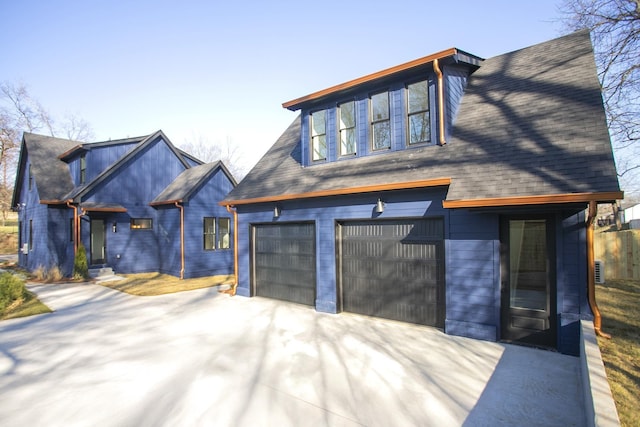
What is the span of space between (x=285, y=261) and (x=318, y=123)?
402cm

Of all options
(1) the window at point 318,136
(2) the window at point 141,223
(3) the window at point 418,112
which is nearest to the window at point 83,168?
(2) the window at point 141,223

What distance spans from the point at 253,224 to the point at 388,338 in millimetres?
5552

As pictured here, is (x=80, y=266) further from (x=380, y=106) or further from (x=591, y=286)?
(x=591, y=286)

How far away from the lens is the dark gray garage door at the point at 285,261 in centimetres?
898

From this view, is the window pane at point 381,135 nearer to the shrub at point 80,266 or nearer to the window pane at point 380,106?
the window pane at point 380,106

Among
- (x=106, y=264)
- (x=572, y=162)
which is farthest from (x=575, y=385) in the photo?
(x=106, y=264)

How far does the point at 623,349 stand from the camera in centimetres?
479

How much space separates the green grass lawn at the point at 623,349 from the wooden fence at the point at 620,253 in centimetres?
436

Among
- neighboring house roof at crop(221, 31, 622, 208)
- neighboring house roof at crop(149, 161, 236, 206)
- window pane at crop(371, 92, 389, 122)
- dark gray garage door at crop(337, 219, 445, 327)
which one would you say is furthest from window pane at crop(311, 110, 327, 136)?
neighboring house roof at crop(149, 161, 236, 206)

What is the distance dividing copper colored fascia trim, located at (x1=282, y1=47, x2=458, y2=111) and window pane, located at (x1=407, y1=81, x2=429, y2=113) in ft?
1.63

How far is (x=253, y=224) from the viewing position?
10.3 metres

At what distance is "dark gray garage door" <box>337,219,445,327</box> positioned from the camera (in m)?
6.82

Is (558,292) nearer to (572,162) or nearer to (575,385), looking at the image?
(575,385)

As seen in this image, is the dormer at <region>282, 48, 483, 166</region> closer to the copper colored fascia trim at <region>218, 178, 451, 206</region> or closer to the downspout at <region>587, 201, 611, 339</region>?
the copper colored fascia trim at <region>218, 178, 451, 206</region>
